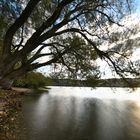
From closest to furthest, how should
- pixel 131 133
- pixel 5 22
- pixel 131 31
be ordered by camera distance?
pixel 5 22 → pixel 131 31 → pixel 131 133

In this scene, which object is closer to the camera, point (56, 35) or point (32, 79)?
point (56, 35)

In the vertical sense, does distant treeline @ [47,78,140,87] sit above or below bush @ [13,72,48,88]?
below

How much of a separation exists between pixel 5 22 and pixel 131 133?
48.5 feet

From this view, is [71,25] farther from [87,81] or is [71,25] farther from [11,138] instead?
[11,138]

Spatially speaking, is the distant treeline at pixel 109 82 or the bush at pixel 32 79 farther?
the bush at pixel 32 79

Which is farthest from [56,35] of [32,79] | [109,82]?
[32,79]

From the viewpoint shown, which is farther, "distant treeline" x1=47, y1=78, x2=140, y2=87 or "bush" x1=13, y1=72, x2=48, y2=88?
"bush" x1=13, y1=72, x2=48, y2=88

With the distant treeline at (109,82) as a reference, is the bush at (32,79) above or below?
above

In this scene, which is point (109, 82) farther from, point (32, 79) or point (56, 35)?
point (32, 79)

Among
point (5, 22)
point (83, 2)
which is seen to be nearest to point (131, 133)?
point (83, 2)

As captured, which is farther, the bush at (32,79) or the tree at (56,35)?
the bush at (32,79)

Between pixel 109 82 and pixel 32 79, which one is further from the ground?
pixel 32 79

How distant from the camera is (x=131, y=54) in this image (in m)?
20.0

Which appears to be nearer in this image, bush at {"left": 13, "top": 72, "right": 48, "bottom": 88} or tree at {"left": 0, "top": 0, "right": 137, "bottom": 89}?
tree at {"left": 0, "top": 0, "right": 137, "bottom": 89}
